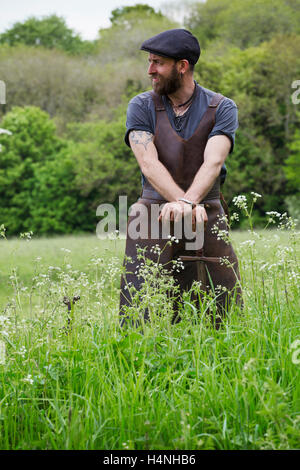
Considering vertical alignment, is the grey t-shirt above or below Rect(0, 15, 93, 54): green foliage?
below

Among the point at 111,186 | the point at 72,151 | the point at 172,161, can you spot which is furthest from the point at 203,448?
the point at 72,151

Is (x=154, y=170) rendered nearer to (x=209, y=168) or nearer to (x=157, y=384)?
(x=209, y=168)

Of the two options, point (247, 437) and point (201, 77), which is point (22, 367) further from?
point (201, 77)

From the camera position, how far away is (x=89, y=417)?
304 cm

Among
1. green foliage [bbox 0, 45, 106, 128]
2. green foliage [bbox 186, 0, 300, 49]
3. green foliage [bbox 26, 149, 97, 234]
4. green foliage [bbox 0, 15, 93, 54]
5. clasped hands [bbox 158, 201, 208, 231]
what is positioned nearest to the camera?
clasped hands [bbox 158, 201, 208, 231]

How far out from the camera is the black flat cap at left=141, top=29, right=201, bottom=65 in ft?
15.3

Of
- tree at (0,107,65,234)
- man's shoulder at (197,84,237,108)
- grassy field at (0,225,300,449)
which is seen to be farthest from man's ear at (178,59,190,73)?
tree at (0,107,65,234)

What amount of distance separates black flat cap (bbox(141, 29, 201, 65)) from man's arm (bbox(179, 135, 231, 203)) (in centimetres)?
66

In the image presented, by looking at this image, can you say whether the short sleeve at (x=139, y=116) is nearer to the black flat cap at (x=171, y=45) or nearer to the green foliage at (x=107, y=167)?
the black flat cap at (x=171, y=45)

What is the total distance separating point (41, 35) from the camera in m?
62.0

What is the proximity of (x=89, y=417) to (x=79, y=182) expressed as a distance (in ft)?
119

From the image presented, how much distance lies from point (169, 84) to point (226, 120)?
52cm
